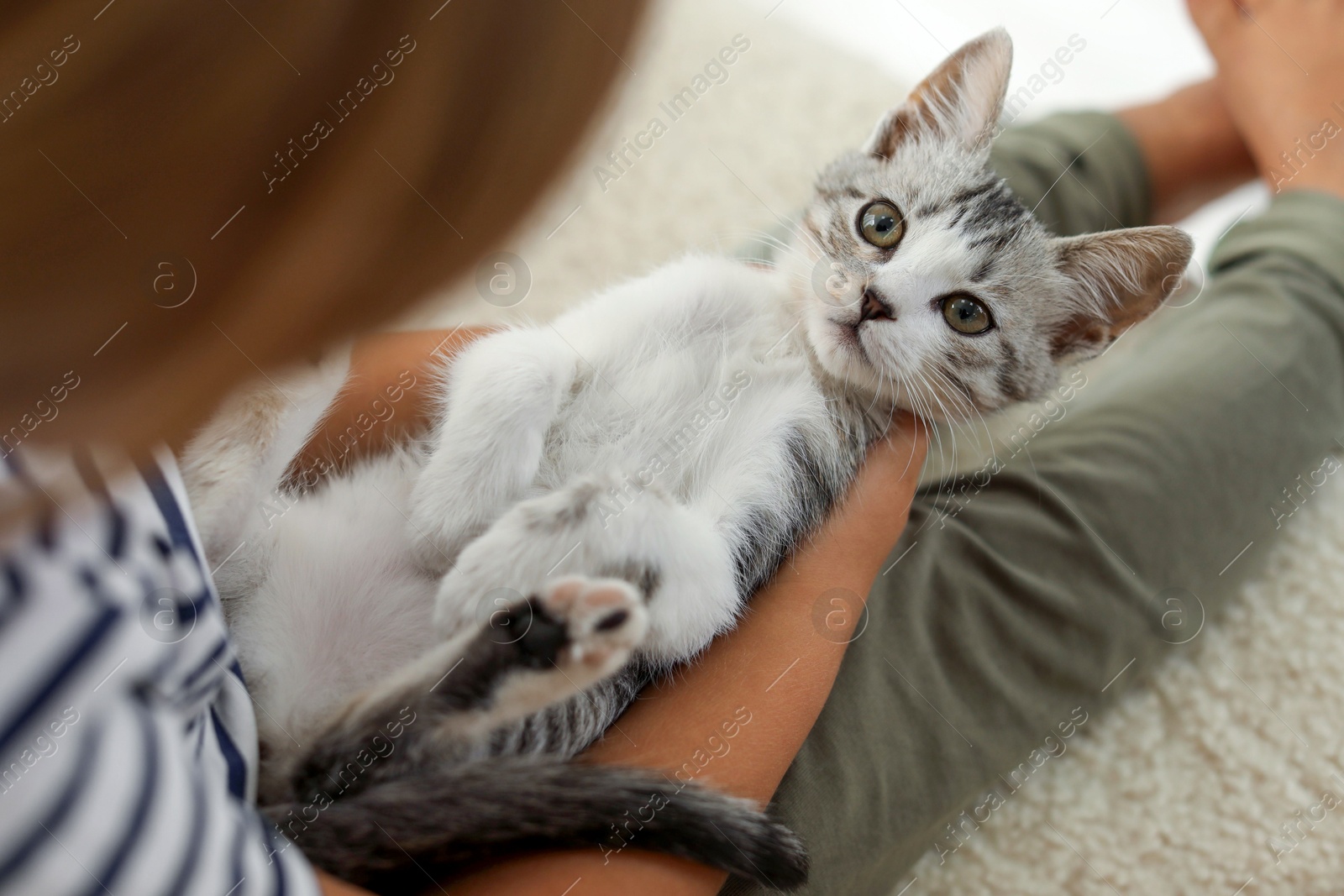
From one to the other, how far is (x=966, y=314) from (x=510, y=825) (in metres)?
0.69

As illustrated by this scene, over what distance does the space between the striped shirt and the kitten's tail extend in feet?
0.33

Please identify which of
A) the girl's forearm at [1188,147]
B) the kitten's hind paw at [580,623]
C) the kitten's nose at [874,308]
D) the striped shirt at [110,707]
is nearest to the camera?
the striped shirt at [110,707]

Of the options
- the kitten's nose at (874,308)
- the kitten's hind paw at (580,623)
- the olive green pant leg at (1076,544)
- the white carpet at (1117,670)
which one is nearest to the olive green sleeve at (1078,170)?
the olive green pant leg at (1076,544)

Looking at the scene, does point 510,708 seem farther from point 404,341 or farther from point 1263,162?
point 1263,162

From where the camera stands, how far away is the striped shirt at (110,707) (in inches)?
16.3

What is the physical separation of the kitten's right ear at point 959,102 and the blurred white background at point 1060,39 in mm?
170

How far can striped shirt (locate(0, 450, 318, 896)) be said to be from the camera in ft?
1.36

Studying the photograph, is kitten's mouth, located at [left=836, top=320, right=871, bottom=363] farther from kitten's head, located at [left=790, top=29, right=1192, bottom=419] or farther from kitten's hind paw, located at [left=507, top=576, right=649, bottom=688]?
kitten's hind paw, located at [left=507, top=576, right=649, bottom=688]

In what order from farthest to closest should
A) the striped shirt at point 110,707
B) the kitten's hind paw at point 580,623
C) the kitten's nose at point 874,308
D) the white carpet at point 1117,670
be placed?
the white carpet at point 1117,670
the kitten's nose at point 874,308
the kitten's hind paw at point 580,623
the striped shirt at point 110,707

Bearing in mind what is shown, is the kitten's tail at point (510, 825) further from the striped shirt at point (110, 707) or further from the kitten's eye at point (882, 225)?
the kitten's eye at point (882, 225)

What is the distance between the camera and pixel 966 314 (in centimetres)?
85

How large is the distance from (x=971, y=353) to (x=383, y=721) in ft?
2.32

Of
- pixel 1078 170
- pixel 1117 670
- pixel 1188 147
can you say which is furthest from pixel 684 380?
pixel 1188 147

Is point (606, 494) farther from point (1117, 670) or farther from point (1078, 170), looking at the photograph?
point (1078, 170)
